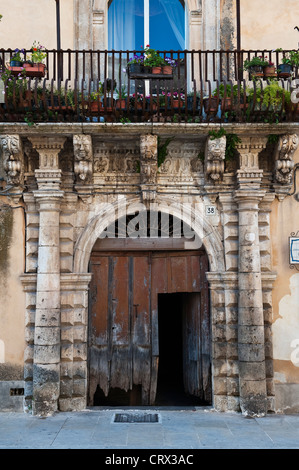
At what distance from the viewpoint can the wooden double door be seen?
723 centimetres

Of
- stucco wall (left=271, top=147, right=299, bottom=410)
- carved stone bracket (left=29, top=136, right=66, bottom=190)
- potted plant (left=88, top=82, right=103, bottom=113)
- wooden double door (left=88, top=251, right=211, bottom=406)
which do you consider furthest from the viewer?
wooden double door (left=88, top=251, right=211, bottom=406)

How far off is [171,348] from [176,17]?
5979mm

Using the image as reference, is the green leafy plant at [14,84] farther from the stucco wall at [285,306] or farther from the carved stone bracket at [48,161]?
the stucco wall at [285,306]

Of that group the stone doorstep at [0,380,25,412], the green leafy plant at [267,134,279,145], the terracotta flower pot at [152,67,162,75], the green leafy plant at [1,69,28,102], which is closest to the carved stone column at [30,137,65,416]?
the stone doorstep at [0,380,25,412]

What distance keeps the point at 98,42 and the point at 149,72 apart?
119 cm

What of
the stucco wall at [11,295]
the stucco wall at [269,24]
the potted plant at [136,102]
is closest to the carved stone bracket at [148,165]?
the potted plant at [136,102]

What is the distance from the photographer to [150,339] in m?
7.29

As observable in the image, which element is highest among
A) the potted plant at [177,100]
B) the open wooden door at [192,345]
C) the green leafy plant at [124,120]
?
the potted plant at [177,100]

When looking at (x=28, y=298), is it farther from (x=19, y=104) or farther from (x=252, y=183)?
(x=252, y=183)

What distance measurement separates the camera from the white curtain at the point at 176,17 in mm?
7613

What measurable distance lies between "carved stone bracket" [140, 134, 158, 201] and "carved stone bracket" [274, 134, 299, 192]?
5.61 ft

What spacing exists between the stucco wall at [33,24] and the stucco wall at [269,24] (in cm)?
263

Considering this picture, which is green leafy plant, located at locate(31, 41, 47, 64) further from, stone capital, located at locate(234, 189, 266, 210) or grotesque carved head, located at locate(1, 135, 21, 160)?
stone capital, located at locate(234, 189, 266, 210)

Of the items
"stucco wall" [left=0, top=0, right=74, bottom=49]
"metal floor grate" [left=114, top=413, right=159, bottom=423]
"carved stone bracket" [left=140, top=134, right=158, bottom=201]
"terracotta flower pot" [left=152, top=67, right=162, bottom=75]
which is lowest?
"metal floor grate" [left=114, top=413, right=159, bottom=423]
